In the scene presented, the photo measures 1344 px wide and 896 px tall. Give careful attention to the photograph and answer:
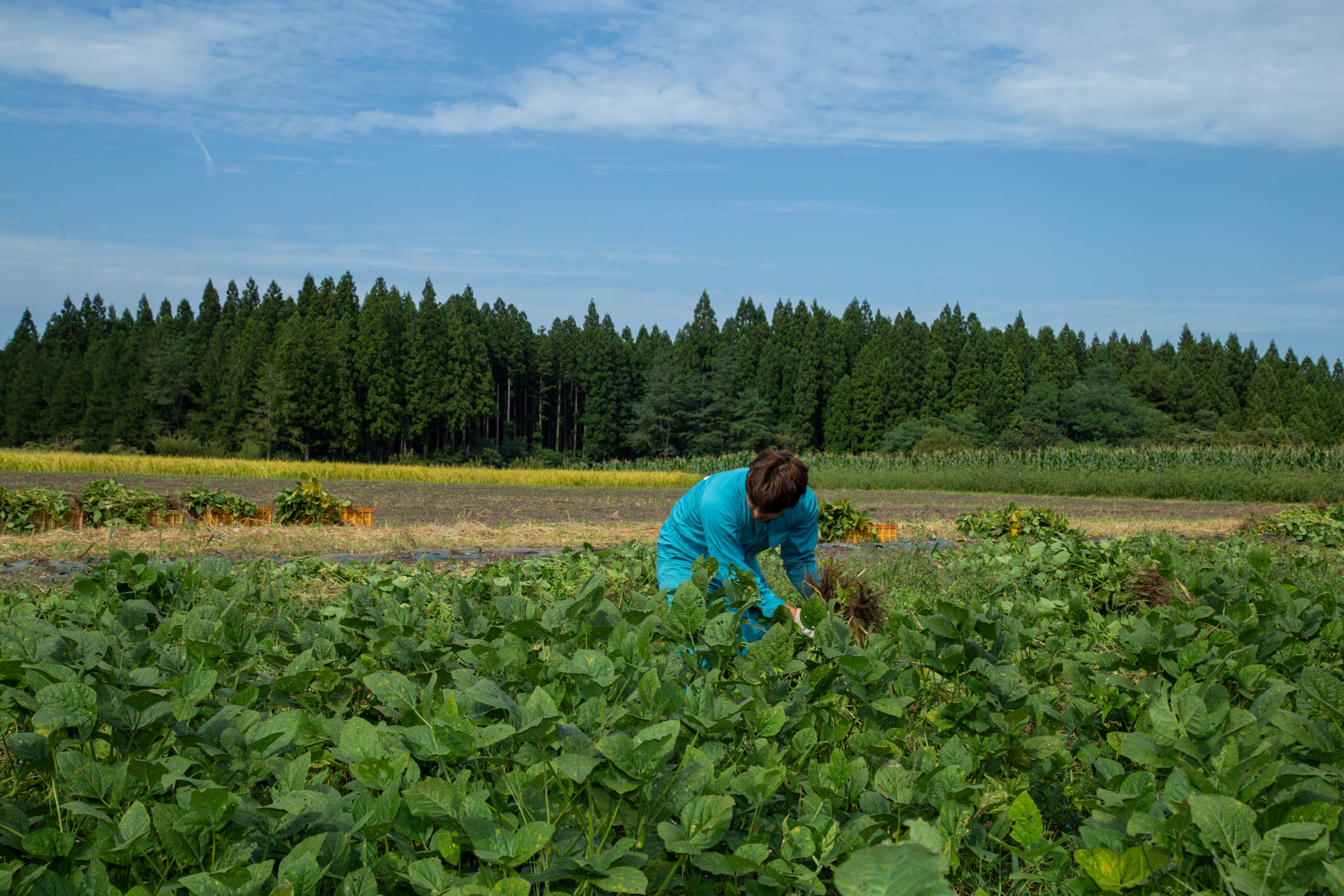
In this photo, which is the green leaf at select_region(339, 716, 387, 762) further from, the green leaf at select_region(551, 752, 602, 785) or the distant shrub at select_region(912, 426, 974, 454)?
the distant shrub at select_region(912, 426, 974, 454)

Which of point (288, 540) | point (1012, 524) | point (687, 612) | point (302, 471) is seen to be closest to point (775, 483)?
point (687, 612)

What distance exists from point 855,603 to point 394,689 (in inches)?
82.8

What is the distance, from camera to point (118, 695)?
1734 mm

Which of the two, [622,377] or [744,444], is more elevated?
[622,377]

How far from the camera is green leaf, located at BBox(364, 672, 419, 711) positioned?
1604 millimetres

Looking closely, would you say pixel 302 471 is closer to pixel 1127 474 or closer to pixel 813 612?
pixel 1127 474

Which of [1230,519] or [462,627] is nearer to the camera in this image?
[462,627]

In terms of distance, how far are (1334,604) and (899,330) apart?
2610 inches

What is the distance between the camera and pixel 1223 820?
1268mm

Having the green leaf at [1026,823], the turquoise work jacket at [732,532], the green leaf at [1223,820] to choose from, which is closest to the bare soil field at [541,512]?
the turquoise work jacket at [732,532]

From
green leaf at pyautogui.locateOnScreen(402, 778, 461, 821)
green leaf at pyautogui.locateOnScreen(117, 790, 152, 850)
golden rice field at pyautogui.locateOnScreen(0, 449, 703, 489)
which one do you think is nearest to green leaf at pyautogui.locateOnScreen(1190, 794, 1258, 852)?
green leaf at pyautogui.locateOnScreen(402, 778, 461, 821)

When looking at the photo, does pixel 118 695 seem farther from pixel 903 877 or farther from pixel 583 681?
pixel 903 877

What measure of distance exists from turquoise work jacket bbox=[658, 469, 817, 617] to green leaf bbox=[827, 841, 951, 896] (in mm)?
2472

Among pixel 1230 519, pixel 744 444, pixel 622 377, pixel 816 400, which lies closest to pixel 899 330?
pixel 816 400
